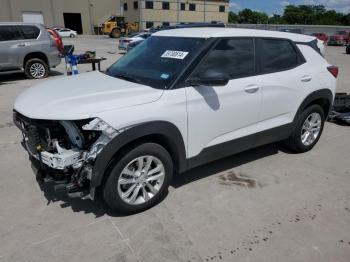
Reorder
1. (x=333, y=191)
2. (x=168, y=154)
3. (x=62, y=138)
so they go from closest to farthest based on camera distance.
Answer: (x=62, y=138) → (x=168, y=154) → (x=333, y=191)

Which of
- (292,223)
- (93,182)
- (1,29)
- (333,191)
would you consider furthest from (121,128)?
(1,29)

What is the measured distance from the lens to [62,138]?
10.5 feet

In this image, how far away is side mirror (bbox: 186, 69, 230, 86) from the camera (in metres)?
3.36

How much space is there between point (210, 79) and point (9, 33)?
9539 millimetres

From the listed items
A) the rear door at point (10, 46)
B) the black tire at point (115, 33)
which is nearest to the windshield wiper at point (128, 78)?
the rear door at point (10, 46)

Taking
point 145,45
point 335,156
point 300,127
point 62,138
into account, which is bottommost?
point 335,156

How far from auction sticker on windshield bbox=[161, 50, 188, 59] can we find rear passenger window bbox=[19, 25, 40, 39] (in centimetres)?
876

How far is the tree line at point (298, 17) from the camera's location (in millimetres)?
76463

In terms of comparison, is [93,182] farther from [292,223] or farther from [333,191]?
[333,191]

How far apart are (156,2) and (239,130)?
59.6m

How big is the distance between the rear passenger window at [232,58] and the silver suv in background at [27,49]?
893cm

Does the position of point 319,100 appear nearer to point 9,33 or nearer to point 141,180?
point 141,180

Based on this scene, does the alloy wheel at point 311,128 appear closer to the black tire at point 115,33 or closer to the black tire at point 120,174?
the black tire at point 120,174

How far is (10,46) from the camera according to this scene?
34.9 feet
